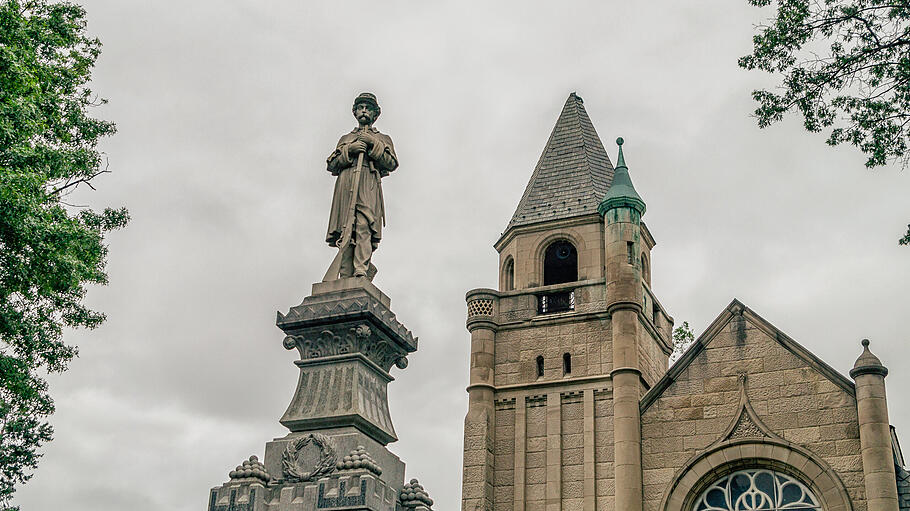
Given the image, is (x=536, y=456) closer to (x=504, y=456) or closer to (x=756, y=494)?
(x=504, y=456)

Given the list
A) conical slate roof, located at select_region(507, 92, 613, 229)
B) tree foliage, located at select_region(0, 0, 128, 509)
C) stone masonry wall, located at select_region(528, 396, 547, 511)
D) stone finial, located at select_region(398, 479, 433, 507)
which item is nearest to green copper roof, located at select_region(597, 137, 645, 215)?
conical slate roof, located at select_region(507, 92, 613, 229)

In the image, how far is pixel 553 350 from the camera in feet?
95.8

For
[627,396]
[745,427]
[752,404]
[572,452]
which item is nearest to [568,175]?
[627,396]

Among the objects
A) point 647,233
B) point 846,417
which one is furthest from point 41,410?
point 647,233

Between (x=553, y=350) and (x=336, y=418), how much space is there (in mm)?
19146

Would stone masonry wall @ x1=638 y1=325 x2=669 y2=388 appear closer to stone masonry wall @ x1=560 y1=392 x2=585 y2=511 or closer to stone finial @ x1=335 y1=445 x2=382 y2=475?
stone masonry wall @ x1=560 y1=392 x2=585 y2=511

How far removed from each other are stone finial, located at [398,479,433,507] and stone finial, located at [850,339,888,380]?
54.7 feet

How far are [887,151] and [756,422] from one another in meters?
13.8

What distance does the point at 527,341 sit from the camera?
96.9ft

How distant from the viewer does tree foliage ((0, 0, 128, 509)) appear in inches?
555

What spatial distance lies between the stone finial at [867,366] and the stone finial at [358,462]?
17556mm

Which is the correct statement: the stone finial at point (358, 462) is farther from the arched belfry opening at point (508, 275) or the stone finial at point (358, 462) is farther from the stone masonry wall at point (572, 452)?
the arched belfry opening at point (508, 275)

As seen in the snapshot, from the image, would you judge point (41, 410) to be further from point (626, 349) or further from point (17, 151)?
point (626, 349)

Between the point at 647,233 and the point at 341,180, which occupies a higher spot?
the point at 647,233
